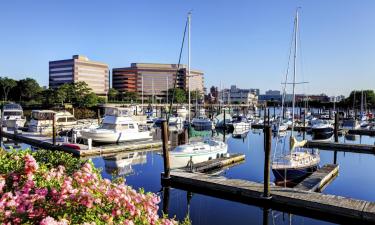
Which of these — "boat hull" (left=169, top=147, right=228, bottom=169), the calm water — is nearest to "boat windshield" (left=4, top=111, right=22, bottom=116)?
the calm water

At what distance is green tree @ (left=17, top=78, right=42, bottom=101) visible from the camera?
124312 mm

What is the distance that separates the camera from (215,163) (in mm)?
31375

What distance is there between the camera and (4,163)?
25.5 ft

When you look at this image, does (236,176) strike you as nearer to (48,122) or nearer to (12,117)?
(48,122)

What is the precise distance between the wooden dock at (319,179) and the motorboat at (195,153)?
888 centimetres

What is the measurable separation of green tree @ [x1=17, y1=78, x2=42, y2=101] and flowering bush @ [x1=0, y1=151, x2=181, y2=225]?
127m

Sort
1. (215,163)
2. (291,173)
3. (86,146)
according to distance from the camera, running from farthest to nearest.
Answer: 1. (86,146)
2. (215,163)
3. (291,173)

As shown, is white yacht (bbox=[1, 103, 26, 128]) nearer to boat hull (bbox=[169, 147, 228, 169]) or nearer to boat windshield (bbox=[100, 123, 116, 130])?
boat windshield (bbox=[100, 123, 116, 130])

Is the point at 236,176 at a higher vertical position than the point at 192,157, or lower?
lower

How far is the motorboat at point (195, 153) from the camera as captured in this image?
29.4 metres

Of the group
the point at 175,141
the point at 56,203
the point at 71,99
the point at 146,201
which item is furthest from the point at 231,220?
the point at 71,99

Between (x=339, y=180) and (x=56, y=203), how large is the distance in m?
28.8

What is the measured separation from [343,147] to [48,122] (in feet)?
140

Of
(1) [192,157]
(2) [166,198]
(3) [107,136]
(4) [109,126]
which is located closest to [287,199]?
(2) [166,198]
